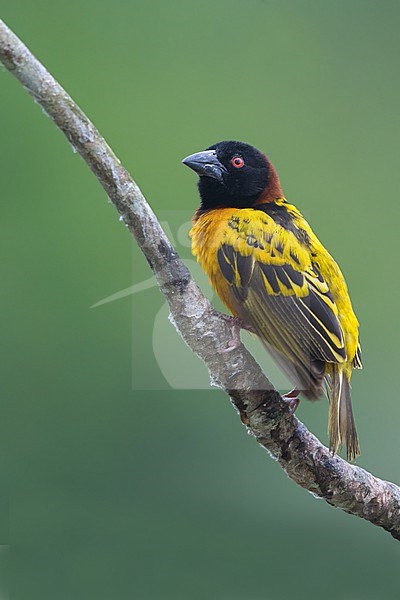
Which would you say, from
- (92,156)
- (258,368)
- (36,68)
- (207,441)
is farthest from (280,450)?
(207,441)

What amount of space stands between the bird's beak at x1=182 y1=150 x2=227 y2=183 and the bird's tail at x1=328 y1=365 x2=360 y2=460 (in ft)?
2.56

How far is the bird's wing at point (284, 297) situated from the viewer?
2.48 meters

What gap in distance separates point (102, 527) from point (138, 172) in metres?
1.51

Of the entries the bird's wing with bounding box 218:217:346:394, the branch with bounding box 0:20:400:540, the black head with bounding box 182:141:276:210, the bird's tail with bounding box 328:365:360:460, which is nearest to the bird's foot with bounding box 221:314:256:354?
the branch with bounding box 0:20:400:540

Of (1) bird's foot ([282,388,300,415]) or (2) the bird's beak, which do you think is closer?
(1) bird's foot ([282,388,300,415])

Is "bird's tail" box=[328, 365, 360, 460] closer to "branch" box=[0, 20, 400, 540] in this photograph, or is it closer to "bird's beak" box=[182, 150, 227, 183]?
"branch" box=[0, 20, 400, 540]

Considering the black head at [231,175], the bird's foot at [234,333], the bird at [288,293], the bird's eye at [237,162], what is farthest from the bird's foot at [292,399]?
the bird's eye at [237,162]

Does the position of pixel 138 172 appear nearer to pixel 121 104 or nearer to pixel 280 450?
pixel 121 104

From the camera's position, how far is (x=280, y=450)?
2.46 metres

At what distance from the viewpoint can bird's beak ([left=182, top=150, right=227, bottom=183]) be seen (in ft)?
9.48

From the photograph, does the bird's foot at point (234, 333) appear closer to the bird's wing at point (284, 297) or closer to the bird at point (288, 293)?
the bird at point (288, 293)

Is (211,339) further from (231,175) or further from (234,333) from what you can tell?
(231,175)

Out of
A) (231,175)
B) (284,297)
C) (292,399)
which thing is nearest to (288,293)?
(284,297)

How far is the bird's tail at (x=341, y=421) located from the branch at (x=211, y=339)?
0.08m
